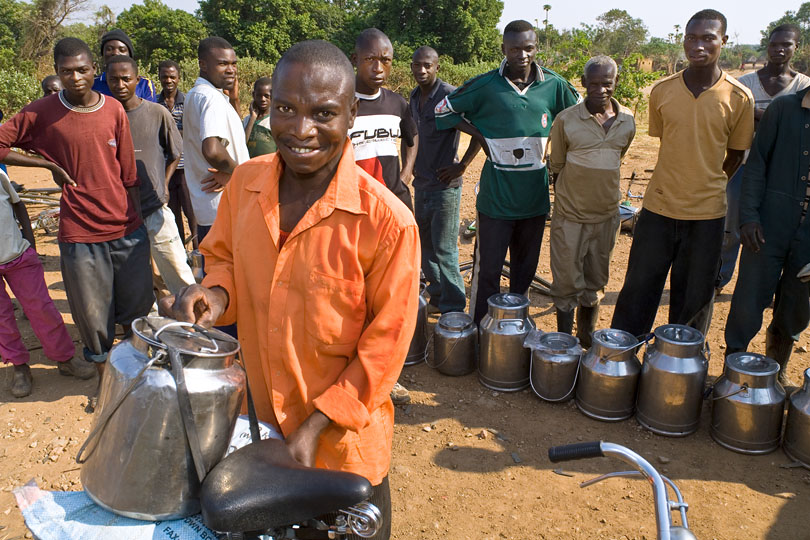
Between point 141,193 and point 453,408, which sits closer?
point 453,408

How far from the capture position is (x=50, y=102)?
3.80m

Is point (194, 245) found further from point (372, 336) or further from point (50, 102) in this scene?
point (372, 336)

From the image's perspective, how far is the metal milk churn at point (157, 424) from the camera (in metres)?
1.34

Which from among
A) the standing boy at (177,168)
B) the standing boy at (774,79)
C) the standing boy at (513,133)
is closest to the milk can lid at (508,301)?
the standing boy at (513,133)

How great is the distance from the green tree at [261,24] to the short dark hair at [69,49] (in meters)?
29.7

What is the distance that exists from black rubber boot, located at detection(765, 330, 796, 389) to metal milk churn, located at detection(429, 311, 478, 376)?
199 centimetres

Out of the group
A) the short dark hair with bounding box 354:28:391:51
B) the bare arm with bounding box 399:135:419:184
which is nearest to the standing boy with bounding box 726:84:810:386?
the bare arm with bounding box 399:135:419:184

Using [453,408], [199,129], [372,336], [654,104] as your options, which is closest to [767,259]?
[654,104]

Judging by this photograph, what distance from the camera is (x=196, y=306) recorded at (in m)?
1.71

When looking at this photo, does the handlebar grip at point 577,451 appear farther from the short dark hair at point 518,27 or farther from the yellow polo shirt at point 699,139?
the short dark hair at point 518,27

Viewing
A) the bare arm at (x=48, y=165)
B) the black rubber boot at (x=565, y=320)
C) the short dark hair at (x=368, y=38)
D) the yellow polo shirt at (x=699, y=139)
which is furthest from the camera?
the black rubber boot at (x=565, y=320)

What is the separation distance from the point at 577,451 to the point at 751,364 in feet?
7.93

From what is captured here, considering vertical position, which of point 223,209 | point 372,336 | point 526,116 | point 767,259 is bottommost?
point 767,259

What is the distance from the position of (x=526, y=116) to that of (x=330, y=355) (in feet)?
10.2
